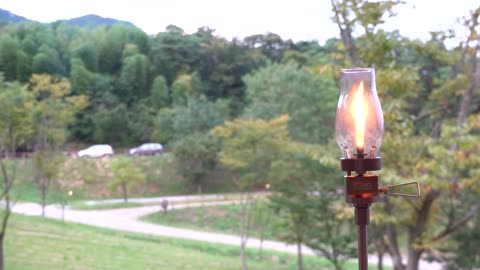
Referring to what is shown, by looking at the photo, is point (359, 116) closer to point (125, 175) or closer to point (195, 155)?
point (125, 175)

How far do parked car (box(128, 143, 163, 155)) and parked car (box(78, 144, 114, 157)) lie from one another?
5.86 feet

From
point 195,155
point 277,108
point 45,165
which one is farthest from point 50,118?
point 277,108

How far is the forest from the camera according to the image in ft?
11.1

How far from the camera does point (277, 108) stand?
1303 centimetres

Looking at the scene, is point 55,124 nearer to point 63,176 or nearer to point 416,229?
point 63,176

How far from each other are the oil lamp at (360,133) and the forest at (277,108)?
2.03 metres

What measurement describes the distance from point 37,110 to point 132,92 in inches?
94.0

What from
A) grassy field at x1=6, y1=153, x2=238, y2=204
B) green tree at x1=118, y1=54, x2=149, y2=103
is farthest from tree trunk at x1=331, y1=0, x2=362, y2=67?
green tree at x1=118, y1=54, x2=149, y2=103

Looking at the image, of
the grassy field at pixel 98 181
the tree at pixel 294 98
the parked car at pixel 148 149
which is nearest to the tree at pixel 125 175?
the grassy field at pixel 98 181

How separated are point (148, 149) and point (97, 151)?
10.6 ft

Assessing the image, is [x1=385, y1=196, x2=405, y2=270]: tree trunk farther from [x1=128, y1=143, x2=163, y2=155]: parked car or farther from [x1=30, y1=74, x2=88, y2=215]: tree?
[x1=128, y1=143, x2=163, y2=155]: parked car

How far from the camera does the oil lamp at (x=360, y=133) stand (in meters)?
1.08

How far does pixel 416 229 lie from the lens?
12.1ft

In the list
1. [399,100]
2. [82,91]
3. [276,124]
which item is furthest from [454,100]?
[82,91]
